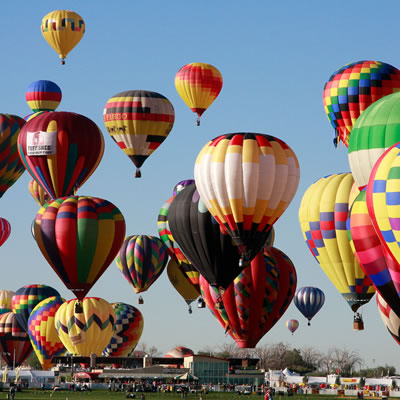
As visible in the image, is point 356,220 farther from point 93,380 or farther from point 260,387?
point 93,380

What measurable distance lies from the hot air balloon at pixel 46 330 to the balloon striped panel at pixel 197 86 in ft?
50.4

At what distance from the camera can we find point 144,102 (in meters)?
58.0

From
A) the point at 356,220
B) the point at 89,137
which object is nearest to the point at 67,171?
the point at 89,137

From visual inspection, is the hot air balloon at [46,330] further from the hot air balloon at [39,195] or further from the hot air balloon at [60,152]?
the hot air balloon at [60,152]

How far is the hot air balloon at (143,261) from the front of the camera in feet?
212

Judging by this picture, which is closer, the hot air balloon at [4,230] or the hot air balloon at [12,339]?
the hot air balloon at [4,230]

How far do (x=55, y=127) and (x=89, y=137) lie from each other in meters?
1.63

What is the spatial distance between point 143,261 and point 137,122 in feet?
33.2

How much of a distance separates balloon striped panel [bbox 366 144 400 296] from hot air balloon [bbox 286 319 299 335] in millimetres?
53224

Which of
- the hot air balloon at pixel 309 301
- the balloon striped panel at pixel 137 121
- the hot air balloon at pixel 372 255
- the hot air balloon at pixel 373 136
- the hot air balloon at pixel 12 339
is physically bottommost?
the hot air balloon at pixel 12 339

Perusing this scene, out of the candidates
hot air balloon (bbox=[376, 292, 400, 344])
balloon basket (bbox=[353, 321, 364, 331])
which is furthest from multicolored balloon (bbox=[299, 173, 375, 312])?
hot air balloon (bbox=[376, 292, 400, 344])

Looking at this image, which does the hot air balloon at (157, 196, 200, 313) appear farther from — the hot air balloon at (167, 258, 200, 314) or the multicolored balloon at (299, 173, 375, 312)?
the multicolored balloon at (299, 173, 375, 312)

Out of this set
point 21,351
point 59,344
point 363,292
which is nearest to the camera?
point 363,292

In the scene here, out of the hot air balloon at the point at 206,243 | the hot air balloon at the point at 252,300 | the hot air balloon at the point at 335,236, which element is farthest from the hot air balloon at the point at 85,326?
the hot air balloon at the point at 335,236
